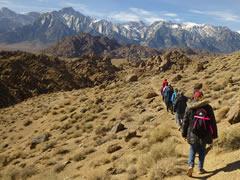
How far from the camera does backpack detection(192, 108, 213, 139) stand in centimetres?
1025

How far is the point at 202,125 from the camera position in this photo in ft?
33.8

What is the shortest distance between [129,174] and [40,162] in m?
8.62

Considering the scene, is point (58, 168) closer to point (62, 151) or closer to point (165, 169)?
point (62, 151)

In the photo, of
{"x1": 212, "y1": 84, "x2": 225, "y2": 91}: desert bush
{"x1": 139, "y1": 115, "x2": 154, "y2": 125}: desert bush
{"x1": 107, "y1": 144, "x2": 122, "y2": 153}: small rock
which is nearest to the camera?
{"x1": 107, "y1": 144, "x2": 122, "y2": 153}: small rock

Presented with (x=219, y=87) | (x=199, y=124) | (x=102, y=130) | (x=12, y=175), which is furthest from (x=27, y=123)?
(x=199, y=124)

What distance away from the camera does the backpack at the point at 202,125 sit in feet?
33.6

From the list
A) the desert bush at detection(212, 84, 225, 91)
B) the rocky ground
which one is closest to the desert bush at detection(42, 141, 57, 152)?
the rocky ground

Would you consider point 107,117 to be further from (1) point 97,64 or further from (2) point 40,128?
(1) point 97,64

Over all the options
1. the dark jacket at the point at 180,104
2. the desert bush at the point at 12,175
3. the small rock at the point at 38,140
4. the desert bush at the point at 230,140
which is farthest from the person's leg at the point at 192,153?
the small rock at the point at 38,140

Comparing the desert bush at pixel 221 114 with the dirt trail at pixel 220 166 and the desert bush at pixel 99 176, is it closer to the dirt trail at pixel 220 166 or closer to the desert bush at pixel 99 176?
the dirt trail at pixel 220 166

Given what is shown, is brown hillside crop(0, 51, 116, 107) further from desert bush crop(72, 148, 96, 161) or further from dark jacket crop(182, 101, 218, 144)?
dark jacket crop(182, 101, 218, 144)

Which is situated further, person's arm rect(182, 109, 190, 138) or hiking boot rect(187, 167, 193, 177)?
hiking boot rect(187, 167, 193, 177)

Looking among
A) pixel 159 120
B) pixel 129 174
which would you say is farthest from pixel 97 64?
pixel 129 174

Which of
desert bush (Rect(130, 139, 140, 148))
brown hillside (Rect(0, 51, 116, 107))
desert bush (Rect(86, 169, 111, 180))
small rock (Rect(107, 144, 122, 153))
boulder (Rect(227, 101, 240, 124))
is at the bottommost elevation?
brown hillside (Rect(0, 51, 116, 107))
